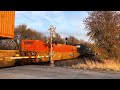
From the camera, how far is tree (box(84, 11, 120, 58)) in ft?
90.0

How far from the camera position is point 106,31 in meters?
27.6

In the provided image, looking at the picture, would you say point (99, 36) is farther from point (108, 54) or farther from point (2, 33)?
point (2, 33)

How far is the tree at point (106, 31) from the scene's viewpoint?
90.0 feet

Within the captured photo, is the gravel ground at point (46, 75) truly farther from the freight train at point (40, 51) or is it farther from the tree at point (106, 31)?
the tree at point (106, 31)

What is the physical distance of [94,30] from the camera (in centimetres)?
2823

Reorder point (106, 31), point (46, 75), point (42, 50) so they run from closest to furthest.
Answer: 1. point (46, 75)
2. point (42, 50)
3. point (106, 31)

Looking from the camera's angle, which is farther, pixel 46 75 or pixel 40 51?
pixel 40 51

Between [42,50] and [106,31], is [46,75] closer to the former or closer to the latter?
[42,50]

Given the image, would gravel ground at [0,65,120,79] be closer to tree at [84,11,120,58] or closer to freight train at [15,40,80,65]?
freight train at [15,40,80,65]

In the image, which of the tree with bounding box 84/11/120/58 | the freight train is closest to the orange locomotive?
the freight train

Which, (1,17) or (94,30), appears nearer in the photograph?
(1,17)

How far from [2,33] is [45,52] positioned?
8138 millimetres

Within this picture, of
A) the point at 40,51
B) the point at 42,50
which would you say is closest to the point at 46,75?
the point at 40,51
